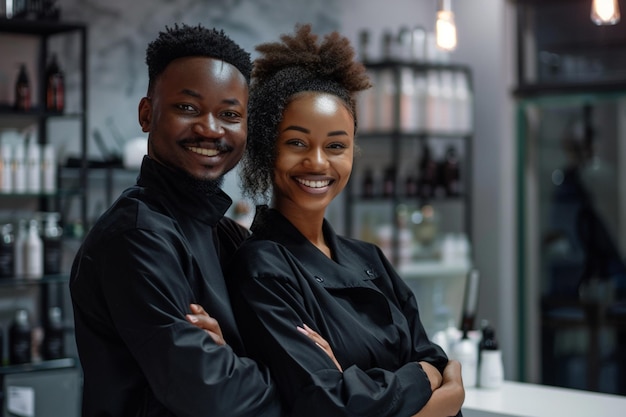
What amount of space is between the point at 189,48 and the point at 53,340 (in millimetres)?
2985

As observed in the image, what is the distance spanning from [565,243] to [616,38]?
1282 millimetres

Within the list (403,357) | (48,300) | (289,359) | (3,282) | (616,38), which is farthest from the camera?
(616,38)

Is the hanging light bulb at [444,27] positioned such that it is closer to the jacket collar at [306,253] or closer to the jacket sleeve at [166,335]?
the jacket collar at [306,253]

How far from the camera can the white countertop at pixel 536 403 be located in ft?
8.44

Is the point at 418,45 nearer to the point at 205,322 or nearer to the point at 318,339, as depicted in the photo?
the point at 318,339

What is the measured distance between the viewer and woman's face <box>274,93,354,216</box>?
1.87 metres

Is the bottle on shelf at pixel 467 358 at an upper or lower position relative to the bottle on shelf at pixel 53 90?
lower

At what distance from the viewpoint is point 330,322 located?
1.81 metres

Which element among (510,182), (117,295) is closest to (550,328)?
(510,182)

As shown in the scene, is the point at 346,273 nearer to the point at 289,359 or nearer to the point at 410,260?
the point at 289,359

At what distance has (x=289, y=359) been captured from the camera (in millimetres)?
1671

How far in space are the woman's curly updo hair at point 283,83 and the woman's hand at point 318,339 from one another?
13.6 inches

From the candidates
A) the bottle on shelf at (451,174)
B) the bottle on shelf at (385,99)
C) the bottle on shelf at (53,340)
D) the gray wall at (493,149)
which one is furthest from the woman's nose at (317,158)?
the gray wall at (493,149)

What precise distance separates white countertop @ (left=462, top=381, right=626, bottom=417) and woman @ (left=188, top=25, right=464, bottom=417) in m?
0.70
